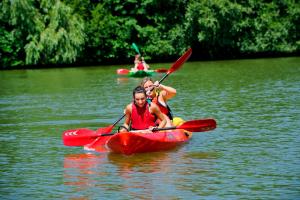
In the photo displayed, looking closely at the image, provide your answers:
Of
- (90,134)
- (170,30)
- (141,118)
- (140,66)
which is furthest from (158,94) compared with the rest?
(170,30)

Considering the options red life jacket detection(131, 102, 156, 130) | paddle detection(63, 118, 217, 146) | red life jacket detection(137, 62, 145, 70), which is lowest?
red life jacket detection(137, 62, 145, 70)

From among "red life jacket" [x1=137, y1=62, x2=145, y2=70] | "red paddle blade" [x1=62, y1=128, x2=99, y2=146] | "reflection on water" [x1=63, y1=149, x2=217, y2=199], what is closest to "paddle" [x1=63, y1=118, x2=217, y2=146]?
"red paddle blade" [x1=62, y1=128, x2=99, y2=146]

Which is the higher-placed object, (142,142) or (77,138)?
(142,142)

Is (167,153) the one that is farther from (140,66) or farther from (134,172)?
(140,66)

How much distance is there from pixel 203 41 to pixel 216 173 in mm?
31130

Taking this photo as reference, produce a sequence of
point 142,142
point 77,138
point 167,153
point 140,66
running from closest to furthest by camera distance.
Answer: point 142,142
point 167,153
point 77,138
point 140,66

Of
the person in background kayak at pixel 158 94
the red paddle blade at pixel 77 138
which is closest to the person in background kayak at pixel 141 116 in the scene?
the person in background kayak at pixel 158 94

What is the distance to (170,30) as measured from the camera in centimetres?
3997

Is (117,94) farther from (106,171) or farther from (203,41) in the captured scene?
(203,41)

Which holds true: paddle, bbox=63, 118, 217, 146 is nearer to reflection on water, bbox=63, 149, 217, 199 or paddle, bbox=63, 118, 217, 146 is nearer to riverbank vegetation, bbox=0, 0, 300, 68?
reflection on water, bbox=63, 149, 217, 199

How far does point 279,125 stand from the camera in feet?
41.9

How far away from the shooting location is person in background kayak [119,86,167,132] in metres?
10.6

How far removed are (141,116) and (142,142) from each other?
0.59 meters

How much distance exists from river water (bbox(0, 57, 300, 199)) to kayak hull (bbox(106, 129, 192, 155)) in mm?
130
